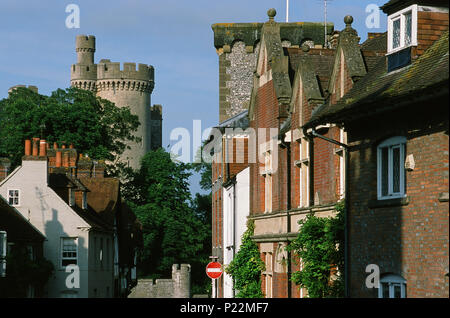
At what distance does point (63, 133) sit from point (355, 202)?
48.8m

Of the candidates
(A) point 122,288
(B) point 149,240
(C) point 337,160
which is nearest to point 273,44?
(C) point 337,160

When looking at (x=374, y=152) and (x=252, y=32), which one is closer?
(x=374, y=152)

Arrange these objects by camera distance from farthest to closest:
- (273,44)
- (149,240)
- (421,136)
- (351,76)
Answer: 1. (149,240)
2. (273,44)
3. (351,76)
4. (421,136)

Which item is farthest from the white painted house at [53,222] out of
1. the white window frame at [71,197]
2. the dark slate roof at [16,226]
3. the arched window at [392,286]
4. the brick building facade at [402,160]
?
the arched window at [392,286]

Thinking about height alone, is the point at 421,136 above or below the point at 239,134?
below

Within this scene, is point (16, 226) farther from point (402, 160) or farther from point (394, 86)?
point (394, 86)

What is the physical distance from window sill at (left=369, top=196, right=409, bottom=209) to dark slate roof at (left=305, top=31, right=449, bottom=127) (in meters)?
1.68

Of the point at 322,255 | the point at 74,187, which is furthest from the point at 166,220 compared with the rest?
the point at 322,255

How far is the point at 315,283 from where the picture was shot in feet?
73.7

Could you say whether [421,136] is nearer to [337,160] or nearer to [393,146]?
[393,146]

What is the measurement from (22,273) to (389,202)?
24.0 m

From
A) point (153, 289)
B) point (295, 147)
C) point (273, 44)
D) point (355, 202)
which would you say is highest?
point (273, 44)

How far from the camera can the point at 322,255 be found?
22312 mm

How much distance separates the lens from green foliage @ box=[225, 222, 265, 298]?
30234 mm
